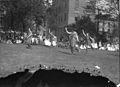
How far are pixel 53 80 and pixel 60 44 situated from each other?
95cm

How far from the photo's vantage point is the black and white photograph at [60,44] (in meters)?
8.48

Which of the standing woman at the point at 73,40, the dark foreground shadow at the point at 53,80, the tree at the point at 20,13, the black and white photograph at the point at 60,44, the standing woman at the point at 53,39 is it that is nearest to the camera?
the dark foreground shadow at the point at 53,80

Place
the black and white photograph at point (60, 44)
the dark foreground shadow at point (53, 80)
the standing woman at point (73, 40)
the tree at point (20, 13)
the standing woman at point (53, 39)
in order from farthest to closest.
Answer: the standing woman at point (53, 39), the standing woman at point (73, 40), the tree at point (20, 13), the black and white photograph at point (60, 44), the dark foreground shadow at point (53, 80)

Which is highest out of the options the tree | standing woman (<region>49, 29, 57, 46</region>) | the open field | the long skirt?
the tree

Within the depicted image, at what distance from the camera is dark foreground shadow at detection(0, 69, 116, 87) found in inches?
330

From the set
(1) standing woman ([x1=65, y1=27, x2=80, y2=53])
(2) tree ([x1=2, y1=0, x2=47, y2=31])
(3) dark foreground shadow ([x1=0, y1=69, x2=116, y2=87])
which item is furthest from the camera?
(1) standing woman ([x1=65, y1=27, x2=80, y2=53])

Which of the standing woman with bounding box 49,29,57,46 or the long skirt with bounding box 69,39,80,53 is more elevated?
the standing woman with bounding box 49,29,57,46

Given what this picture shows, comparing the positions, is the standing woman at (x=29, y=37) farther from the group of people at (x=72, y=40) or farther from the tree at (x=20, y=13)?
the tree at (x=20, y=13)

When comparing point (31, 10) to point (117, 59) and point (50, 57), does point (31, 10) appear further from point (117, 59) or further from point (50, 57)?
point (117, 59)

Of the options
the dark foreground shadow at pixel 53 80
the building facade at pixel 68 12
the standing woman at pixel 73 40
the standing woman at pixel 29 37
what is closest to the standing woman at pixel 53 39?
the building facade at pixel 68 12

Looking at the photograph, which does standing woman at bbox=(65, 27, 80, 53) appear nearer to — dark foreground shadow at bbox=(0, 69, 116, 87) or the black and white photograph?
the black and white photograph

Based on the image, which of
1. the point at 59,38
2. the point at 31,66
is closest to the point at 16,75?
the point at 31,66

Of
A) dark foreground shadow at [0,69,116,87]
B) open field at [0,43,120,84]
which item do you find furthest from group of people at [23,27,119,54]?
dark foreground shadow at [0,69,116,87]

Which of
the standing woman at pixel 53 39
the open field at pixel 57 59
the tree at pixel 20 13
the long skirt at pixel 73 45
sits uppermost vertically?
the tree at pixel 20 13
